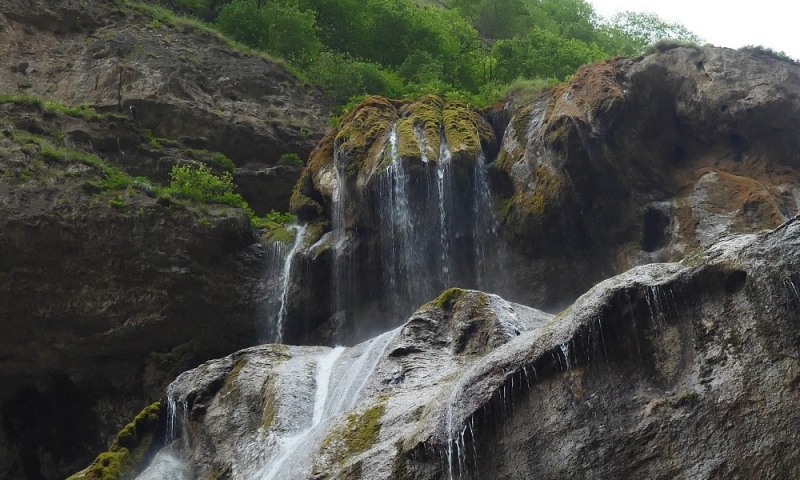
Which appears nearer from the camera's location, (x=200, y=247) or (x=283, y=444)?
(x=283, y=444)

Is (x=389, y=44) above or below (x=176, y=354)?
above

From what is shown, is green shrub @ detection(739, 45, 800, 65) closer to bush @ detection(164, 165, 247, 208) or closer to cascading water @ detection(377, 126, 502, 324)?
cascading water @ detection(377, 126, 502, 324)

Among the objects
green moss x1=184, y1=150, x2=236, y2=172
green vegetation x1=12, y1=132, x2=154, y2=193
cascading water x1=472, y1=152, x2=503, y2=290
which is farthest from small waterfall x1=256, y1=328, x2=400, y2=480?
green moss x1=184, y1=150, x2=236, y2=172

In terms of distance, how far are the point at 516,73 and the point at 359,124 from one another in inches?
465

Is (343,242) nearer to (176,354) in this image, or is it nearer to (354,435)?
(176,354)

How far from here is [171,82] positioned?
80.9ft

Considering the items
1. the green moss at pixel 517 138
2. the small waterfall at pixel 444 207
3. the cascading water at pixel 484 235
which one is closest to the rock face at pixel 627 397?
the small waterfall at pixel 444 207

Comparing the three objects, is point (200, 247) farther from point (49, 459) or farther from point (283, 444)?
point (283, 444)

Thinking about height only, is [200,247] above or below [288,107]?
below

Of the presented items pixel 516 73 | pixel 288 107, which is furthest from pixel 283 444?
pixel 516 73

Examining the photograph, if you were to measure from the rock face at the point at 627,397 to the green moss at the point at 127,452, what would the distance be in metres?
2.86

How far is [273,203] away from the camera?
78.4 feet

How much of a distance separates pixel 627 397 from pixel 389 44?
2656 cm

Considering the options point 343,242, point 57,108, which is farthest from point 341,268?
point 57,108
